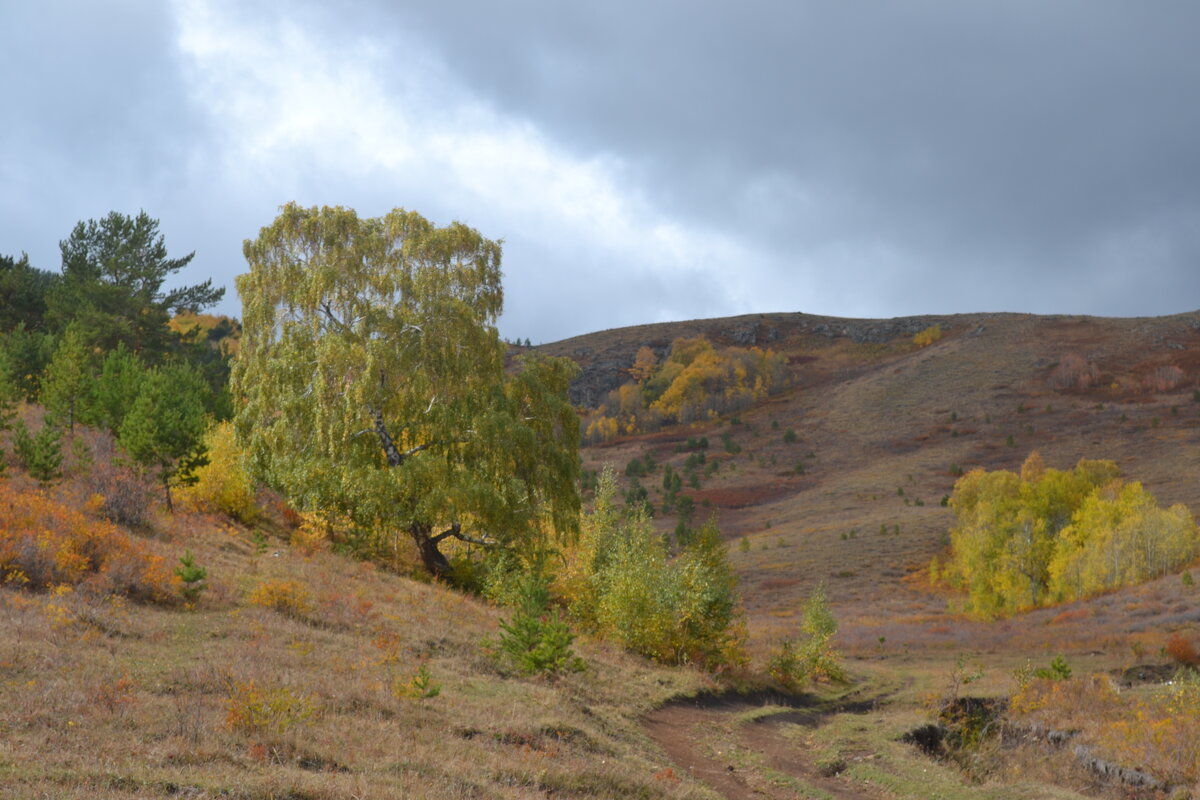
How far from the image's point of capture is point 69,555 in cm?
1593

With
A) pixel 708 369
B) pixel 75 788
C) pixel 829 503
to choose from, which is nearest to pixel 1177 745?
pixel 75 788

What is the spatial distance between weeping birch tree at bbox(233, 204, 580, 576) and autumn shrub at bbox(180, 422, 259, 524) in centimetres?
141

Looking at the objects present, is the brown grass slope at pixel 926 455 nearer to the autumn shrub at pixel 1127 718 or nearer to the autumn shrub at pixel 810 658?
the autumn shrub at pixel 810 658

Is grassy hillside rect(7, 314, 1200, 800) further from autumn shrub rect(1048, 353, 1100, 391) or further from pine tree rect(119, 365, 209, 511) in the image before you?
autumn shrub rect(1048, 353, 1100, 391)

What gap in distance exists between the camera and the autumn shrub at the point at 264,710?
9.42 m

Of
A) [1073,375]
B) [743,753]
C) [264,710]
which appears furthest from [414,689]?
[1073,375]

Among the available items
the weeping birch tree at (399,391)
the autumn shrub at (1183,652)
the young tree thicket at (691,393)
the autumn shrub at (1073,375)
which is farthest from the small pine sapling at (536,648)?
the young tree thicket at (691,393)

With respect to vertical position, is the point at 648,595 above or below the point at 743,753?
above

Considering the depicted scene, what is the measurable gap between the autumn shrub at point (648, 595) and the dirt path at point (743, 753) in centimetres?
268

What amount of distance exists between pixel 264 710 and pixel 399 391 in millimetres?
17886

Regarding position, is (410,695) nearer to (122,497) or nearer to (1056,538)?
(122,497)

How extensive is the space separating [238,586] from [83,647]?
662cm

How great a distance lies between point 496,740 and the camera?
11.6 metres

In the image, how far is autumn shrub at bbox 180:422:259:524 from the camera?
27.9 meters
